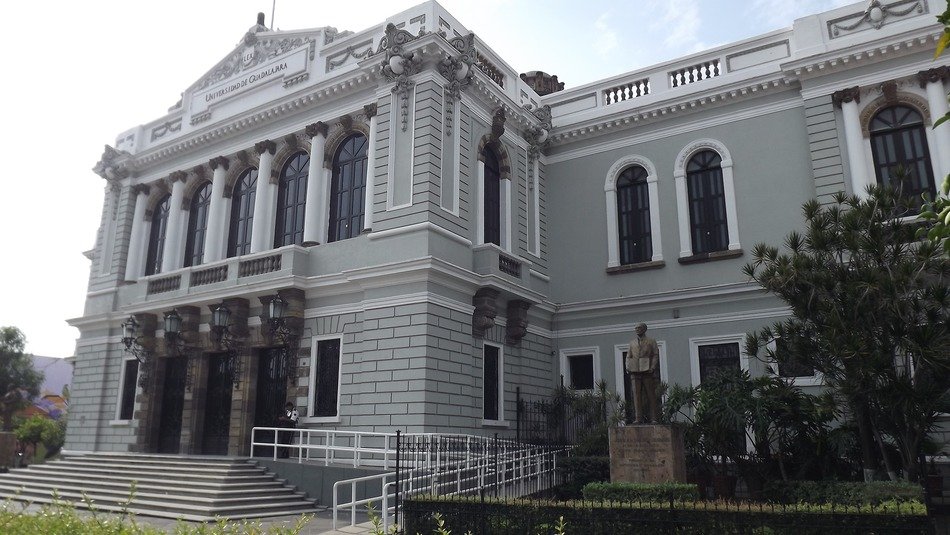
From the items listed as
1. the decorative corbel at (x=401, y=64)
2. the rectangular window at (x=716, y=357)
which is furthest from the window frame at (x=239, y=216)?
the rectangular window at (x=716, y=357)

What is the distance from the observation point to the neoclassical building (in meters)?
18.9

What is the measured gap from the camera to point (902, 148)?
1934 centimetres

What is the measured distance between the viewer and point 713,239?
70.8 feet

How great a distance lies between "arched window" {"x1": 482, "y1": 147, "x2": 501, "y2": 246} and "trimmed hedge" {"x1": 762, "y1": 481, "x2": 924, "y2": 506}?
10451 mm

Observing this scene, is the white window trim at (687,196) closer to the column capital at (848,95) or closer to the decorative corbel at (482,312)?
the column capital at (848,95)

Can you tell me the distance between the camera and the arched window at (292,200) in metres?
22.2

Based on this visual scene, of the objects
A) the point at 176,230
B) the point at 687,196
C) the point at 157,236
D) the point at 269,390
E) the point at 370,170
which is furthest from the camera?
the point at 157,236

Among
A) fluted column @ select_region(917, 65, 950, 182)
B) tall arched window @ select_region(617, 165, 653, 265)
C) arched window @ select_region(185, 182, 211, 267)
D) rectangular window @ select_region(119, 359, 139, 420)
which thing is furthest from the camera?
arched window @ select_region(185, 182, 211, 267)

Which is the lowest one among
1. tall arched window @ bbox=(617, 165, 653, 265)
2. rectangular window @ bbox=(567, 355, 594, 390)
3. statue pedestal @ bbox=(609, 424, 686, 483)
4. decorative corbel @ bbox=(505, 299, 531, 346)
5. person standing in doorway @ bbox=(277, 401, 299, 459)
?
statue pedestal @ bbox=(609, 424, 686, 483)

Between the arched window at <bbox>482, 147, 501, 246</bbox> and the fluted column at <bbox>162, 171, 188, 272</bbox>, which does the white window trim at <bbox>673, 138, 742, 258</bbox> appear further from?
the fluted column at <bbox>162, 171, 188, 272</bbox>

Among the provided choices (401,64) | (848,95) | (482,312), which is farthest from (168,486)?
(848,95)

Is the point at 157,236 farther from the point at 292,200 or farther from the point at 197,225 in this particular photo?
the point at 292,200

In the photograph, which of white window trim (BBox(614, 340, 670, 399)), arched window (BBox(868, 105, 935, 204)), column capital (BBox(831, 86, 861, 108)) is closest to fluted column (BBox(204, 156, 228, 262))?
white window trim (BBox(614, 340, 670, 399))

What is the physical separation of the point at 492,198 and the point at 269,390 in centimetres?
857
